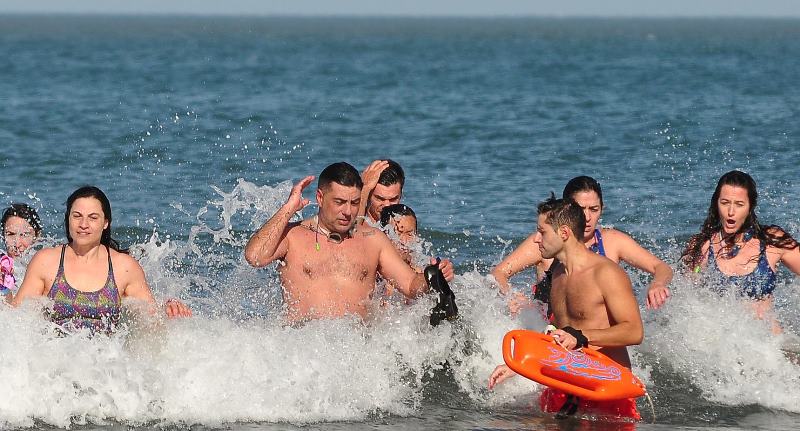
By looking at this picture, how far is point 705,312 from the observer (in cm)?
898

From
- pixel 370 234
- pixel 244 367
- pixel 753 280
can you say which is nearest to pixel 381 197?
pixel 370 234

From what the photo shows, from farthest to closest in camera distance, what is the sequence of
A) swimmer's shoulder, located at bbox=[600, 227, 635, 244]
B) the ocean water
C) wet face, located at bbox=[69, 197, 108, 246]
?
swimmer's shoulder, located at bbox=[600, 227, 635, 244] → the ocean water → wet face, located at bbox=[69, 197, 108, 246]

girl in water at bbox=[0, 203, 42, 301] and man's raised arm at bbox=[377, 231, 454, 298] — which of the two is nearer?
man's raised arm at bbox=[377, 231, 454, 298]

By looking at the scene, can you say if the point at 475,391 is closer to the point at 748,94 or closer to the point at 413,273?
the point at 413,273

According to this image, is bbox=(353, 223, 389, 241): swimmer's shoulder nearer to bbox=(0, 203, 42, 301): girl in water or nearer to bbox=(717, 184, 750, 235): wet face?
bbox=(717, 184, 750, 235): wet face

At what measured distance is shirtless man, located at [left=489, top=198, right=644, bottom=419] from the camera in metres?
6.81

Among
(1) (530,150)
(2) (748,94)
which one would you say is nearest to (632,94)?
(2) (748,94)

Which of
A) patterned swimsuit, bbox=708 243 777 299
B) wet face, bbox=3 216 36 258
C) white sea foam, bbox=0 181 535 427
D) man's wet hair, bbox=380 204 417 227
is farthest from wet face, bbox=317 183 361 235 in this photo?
patterned swimsuit, bbox=708 243 777 299

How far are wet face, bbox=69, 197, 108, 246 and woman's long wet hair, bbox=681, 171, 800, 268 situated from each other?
4120 mm

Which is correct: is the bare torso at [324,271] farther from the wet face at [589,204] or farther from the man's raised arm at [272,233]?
the wet face at [589,204]

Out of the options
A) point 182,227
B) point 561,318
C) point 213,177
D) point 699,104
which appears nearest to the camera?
point 561,318

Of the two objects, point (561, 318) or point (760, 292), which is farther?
point (760, 292)

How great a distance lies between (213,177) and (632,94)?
19518 mm

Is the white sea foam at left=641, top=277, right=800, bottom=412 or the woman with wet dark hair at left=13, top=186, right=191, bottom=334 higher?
the woman with wet dark hair at left=13, top=186, right=191, bottom=334
